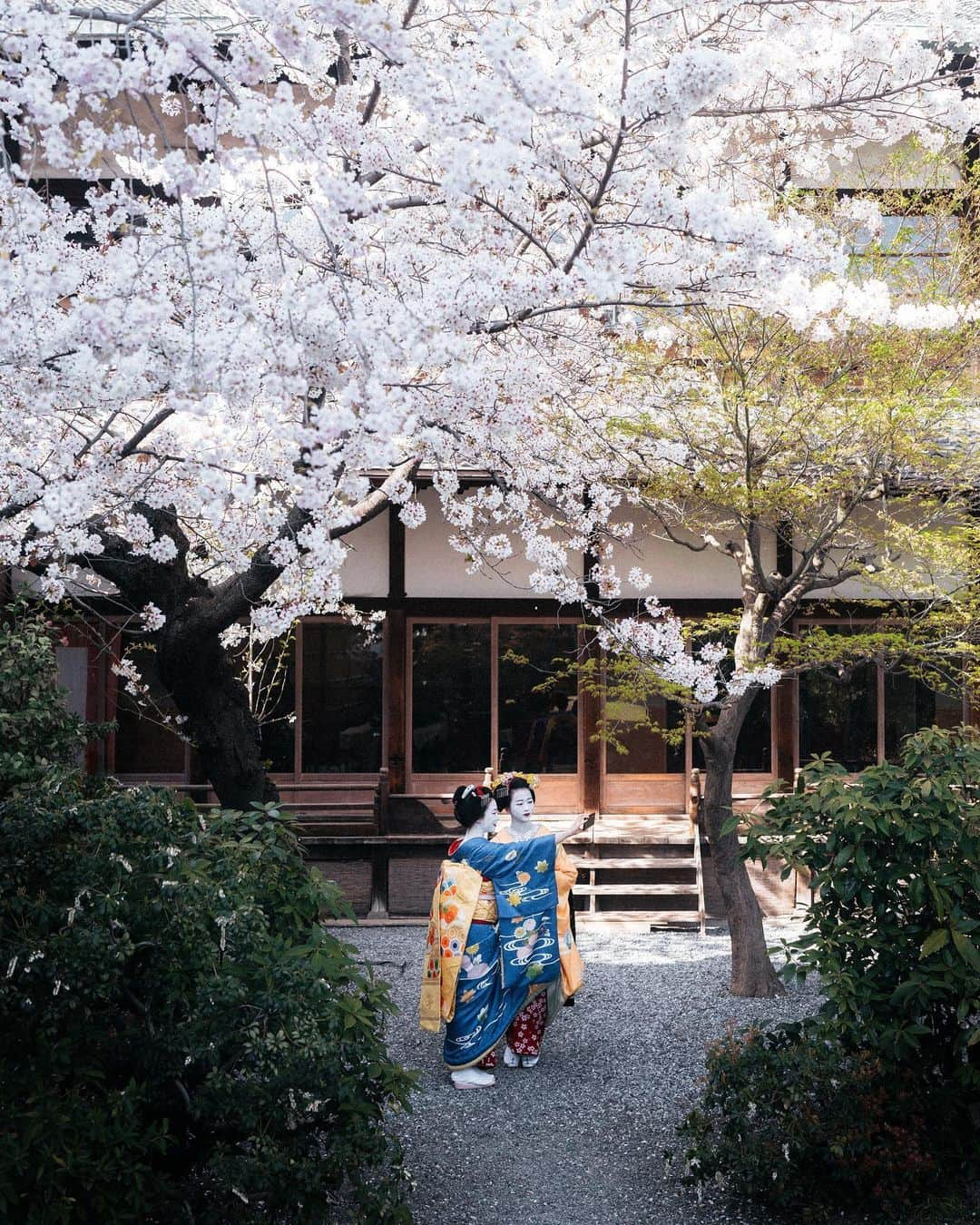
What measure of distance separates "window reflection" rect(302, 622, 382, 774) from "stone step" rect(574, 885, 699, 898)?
2.35 metres

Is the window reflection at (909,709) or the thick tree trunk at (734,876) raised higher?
the window reflection at (909,709)

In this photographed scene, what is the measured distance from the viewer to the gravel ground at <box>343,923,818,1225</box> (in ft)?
15.3

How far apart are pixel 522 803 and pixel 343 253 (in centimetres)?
351

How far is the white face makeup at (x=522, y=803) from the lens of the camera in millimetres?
6730

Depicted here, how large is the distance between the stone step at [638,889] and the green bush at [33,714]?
6.78 meters

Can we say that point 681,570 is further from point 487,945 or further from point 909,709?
point 487,945

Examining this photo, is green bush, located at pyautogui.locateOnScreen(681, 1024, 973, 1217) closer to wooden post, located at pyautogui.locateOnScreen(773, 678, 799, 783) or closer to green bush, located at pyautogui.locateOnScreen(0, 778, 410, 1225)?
green bush, located at pyautogui.locateOnScreen(0, 778, 410, 1225)

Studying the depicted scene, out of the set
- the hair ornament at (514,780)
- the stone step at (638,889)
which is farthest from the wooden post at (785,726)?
the hair ornament at (514,780)

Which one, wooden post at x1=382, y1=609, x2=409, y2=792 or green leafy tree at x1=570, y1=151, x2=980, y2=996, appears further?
wooden post at x1=382, y1=609, x2=409, y2=792

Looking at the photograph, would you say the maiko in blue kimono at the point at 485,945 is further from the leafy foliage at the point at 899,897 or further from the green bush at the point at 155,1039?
the green bush at the point at 155,1039

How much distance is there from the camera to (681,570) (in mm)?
10914

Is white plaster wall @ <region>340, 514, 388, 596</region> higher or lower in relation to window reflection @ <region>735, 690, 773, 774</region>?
higher

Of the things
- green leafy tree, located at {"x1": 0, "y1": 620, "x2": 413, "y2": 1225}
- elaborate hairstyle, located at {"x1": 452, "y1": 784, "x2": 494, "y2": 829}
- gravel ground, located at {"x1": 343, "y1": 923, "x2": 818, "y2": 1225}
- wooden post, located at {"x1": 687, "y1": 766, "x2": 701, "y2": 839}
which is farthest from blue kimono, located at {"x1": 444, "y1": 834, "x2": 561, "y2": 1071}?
wooden post, located at {"x1": 687, "y1": 766, "x2": 701, "y2": 839}

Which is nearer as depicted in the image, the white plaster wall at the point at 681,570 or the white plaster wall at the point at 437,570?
the white plaster wall at the point at 681,570
